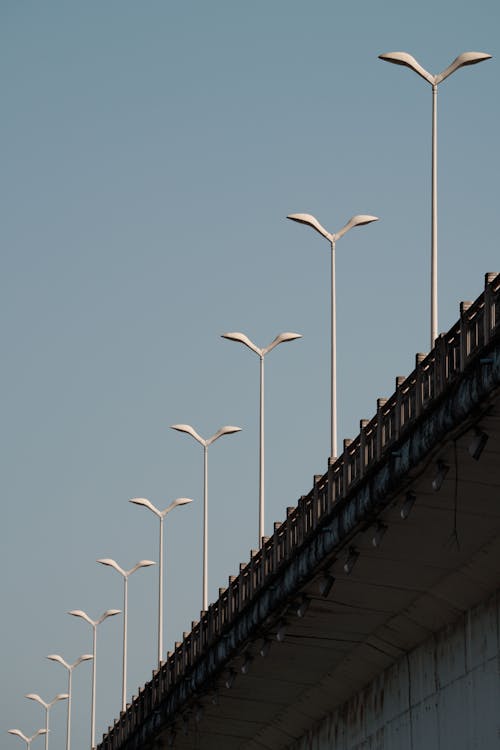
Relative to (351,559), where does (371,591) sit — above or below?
below

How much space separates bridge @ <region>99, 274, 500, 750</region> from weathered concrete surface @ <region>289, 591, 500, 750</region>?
6 centimetres

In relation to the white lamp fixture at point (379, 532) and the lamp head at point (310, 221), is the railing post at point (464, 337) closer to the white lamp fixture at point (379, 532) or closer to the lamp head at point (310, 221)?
the white lamp fixture at point (379, 532)

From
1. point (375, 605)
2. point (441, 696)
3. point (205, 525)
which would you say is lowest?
point (441, 696)

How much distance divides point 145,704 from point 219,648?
48.3ft

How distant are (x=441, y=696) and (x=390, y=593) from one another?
119 inches

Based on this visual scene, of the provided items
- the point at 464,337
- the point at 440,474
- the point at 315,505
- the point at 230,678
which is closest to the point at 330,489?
the point at 315,505

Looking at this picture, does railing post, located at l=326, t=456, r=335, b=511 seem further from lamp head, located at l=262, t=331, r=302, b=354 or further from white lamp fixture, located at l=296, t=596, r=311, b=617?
lamp head, located at l=262, t=331, r=302, b=354

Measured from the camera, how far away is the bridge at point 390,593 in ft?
138

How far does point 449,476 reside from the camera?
4359 cm

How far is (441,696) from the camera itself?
50.6m

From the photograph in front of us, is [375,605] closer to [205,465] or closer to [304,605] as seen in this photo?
[304,605]

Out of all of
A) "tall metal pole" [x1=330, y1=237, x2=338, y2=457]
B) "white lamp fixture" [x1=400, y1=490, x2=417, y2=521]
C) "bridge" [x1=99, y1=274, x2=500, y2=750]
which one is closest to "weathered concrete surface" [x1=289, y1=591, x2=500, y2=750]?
"bridge" [x1=99, y1=274, x2=500, y2=750]

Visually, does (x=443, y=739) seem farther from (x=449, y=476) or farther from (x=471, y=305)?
(x=471, y=305)

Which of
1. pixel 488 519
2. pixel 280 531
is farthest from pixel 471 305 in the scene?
pixel 280 531
